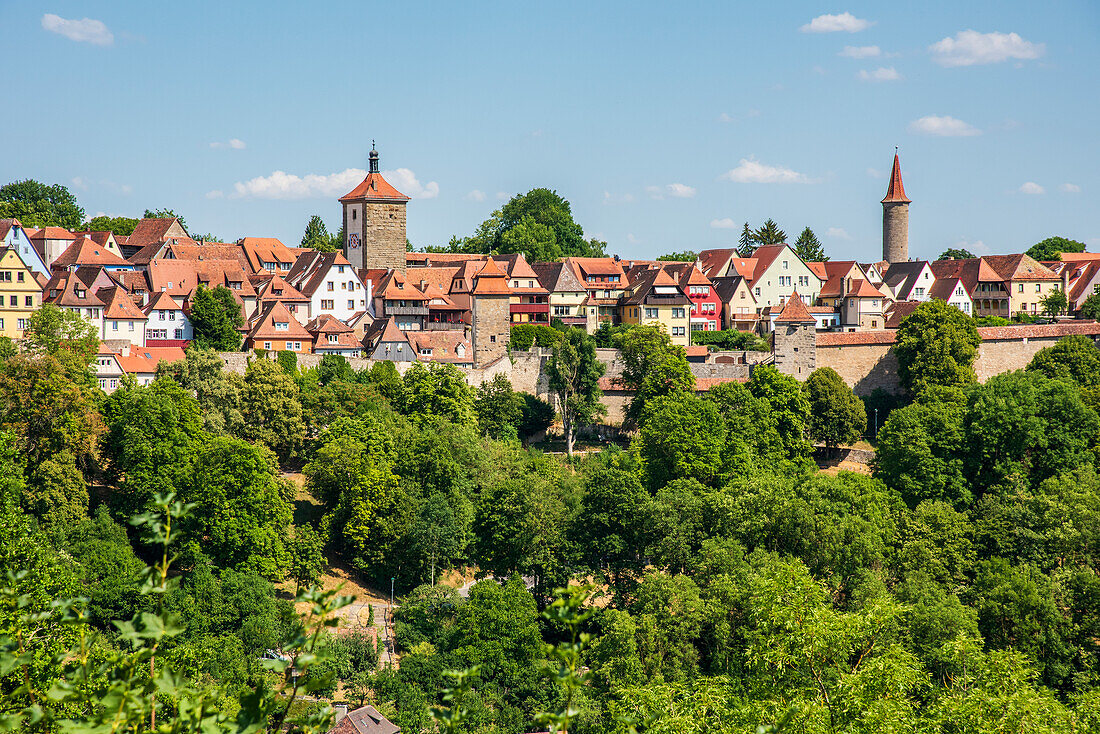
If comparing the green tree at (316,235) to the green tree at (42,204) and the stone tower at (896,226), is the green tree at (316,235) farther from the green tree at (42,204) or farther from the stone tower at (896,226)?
the stone tower at (896,226)

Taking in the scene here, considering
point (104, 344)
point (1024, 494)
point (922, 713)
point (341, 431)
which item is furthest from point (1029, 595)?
point (104, 344)

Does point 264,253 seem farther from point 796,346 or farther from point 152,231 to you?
point 796,346

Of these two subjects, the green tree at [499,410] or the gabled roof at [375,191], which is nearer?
the green tree at [499,410]

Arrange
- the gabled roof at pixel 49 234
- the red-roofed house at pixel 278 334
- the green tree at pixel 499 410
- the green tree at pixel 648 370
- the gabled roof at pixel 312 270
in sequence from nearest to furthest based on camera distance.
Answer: the green tree at pixel 499 410 < the green tree at pixel 648 370 < the red-roofed house at pixel 278 334 < the gabled roof at pixel 312 270 < the gabled roof at pixel 49 234

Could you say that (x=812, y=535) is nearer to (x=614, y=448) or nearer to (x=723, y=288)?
(x=614, y=448)

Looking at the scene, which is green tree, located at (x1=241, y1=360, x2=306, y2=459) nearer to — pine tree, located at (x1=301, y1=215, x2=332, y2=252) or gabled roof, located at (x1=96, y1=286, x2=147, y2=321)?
gabled roof, located at (x1=96, y1=286, x2=147, y2=321)

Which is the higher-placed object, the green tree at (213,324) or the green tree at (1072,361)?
the green tree at (213,324)

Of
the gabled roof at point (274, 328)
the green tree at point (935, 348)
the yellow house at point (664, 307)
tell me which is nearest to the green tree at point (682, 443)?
the green tree at point (935, 348)
